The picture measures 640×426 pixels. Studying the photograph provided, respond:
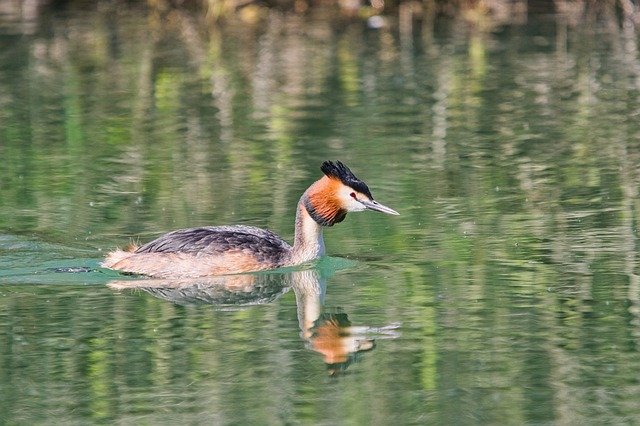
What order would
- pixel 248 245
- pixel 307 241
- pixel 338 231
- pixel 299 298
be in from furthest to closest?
pixel 338 231 → pixel 307 241 → pixel 248 245 → pixel 299 298

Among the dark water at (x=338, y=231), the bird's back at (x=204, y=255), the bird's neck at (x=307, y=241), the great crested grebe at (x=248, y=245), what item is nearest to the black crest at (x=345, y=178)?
the great crested grebe at (x=248, y=245)

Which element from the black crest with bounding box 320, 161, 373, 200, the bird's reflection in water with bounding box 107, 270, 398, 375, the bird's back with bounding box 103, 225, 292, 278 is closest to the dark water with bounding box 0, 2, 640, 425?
the bird's reflection in water with bounding box 107, 270, 398, 375

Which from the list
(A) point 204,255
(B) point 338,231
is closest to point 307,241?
(A) point 204,255

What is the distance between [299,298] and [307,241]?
0.95 metres

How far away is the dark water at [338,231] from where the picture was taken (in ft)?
27.6

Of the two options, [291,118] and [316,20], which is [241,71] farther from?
[316,20]

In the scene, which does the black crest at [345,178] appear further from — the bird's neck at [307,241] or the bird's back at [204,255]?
→ the bird's back at [204,255]

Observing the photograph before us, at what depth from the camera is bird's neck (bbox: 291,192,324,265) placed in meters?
11.6

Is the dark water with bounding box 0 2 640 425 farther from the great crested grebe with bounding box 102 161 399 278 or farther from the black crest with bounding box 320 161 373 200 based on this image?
the black crest with bounding box 320 161 373 200

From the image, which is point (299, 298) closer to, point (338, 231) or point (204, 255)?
point (204, 255)

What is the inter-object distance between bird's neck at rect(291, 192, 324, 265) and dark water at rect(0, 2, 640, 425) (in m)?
0.12

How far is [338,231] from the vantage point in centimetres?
1294

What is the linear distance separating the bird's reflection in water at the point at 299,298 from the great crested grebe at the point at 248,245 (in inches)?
3.9

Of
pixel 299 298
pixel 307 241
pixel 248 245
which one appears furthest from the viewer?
pixel 307 241
